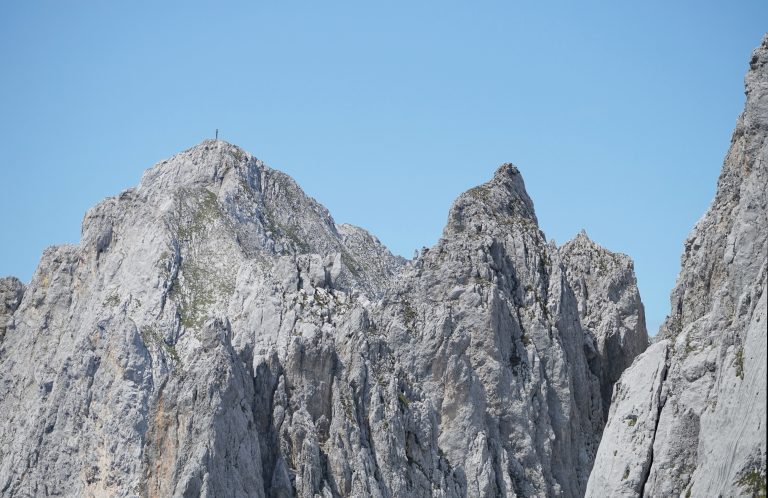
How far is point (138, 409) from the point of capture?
15238cm

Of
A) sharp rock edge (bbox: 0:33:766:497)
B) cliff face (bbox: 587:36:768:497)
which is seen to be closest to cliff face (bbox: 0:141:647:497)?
sharp rock edge (bbox: 0:33:766:497)

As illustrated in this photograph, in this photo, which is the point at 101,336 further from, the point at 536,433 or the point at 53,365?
the point at 536,433

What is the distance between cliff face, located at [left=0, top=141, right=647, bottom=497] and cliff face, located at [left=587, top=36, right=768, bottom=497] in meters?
39.5

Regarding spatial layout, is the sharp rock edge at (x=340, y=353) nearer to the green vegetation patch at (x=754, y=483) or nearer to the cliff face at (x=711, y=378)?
the cliff face at (x=711, y=378)

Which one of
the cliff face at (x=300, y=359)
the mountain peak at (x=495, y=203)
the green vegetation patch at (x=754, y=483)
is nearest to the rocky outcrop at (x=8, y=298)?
the cliff face at (x=300, y=359)

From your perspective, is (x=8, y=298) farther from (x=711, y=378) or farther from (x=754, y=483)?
(x=754, y=483)

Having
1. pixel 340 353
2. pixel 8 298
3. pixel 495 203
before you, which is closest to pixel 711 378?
pixel 340 353

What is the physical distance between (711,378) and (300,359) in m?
55.4

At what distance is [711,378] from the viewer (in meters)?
74.6

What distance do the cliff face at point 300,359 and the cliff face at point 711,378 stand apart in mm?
39456

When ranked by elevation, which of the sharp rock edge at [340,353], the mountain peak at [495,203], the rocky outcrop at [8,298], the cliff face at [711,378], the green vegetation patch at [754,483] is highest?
the rocky outcrop at [8,298]

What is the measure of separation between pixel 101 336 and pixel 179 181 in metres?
32.8

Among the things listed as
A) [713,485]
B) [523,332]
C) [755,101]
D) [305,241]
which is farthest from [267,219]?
[713,485]

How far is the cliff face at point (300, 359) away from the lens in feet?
395
